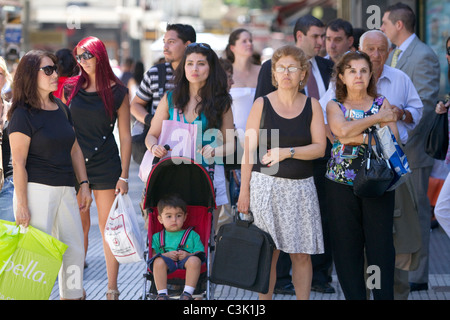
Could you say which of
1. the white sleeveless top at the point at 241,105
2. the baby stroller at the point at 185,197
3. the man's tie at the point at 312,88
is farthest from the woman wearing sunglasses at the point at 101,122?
the man's tie at the point at 312,88

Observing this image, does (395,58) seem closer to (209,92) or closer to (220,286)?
(209,92)

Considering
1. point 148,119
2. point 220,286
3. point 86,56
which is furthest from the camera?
point 220,286

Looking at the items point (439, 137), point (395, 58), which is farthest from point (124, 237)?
point (395, 58)

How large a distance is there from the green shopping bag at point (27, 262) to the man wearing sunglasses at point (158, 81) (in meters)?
1.81

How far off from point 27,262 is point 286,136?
1989mm

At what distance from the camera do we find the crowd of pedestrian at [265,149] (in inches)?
195

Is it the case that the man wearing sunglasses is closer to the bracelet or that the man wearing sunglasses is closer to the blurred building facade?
the bracelet

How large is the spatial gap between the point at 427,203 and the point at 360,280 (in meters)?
1.46

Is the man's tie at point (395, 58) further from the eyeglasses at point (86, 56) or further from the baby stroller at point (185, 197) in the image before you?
the eyeglasses at point (86, 56)

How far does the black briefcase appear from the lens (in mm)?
5078

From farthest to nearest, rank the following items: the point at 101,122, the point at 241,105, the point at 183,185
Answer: the point at 241,105, the point at 101,122, the point at 183,185

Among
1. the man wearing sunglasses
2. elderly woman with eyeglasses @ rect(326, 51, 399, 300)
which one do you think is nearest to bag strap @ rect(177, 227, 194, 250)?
elderly woman with eyeglasses @ rect(326, 51, 399, 300)

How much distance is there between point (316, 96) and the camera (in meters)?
6.54
